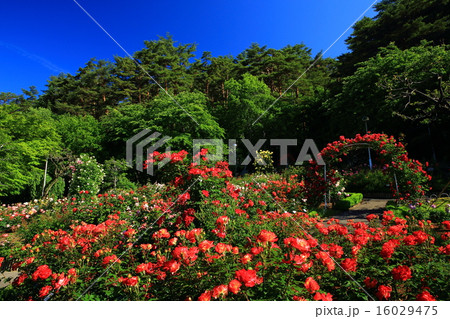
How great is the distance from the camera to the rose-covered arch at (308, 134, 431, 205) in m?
5.95

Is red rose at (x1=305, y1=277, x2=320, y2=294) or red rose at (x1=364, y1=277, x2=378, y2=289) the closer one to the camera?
red rose at (x1=305, y1=277, x2=320, y2=294)

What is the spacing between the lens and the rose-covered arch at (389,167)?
595 cm

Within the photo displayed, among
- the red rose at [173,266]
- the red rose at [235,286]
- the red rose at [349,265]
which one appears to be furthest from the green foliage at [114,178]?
the red rose at [349,265]

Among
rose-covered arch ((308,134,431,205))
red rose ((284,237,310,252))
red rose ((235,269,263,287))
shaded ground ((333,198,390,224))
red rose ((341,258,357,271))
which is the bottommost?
shaded ground ((333,198,390,224))

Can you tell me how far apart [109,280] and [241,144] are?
20.2 metres

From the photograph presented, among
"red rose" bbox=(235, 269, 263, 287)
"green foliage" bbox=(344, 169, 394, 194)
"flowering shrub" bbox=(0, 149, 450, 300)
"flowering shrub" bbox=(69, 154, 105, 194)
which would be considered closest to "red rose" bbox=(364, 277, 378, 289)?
"flowering shrub" bbox=(0, 149, 450, 300)

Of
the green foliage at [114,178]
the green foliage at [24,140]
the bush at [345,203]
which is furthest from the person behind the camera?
the green foliage at [24,140]

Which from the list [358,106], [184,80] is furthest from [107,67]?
[358,106]

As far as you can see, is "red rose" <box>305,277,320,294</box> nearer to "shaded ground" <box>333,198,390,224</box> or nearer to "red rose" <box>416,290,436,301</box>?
"red rose" <box>416,290,436,301</box>

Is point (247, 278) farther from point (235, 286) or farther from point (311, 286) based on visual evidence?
point (311, 286)

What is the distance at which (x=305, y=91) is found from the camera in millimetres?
23078

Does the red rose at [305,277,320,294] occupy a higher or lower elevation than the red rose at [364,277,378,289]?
higher

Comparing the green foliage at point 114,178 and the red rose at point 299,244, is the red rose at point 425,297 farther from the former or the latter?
the green foliage at point 114,178
